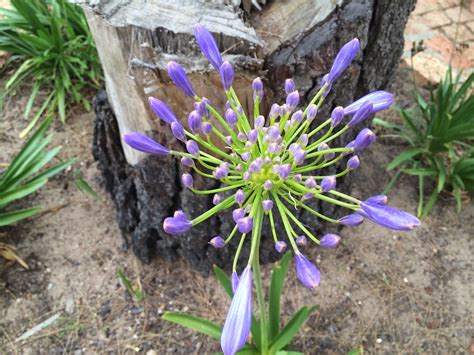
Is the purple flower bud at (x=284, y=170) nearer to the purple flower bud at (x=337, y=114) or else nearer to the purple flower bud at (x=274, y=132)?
the purple flower bud at (x=274, y=132)

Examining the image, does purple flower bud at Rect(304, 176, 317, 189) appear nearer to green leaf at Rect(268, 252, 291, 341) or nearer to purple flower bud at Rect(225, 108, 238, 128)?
purple flower bud at Rect(225, 108, 238, 128)

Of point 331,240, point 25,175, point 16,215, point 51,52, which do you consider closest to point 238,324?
point 331,240

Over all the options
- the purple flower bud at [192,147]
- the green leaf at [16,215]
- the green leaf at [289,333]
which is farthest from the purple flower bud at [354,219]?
the green leaf at [16,215]

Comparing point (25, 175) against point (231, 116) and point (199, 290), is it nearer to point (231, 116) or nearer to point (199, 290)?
point (199, 290)

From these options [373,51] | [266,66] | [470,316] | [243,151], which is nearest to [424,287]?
[470,316]

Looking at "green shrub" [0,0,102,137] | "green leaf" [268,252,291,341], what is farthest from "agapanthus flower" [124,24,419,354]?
"green shrub" [0,0,102,137]

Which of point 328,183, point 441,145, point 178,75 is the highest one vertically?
point 178,75
